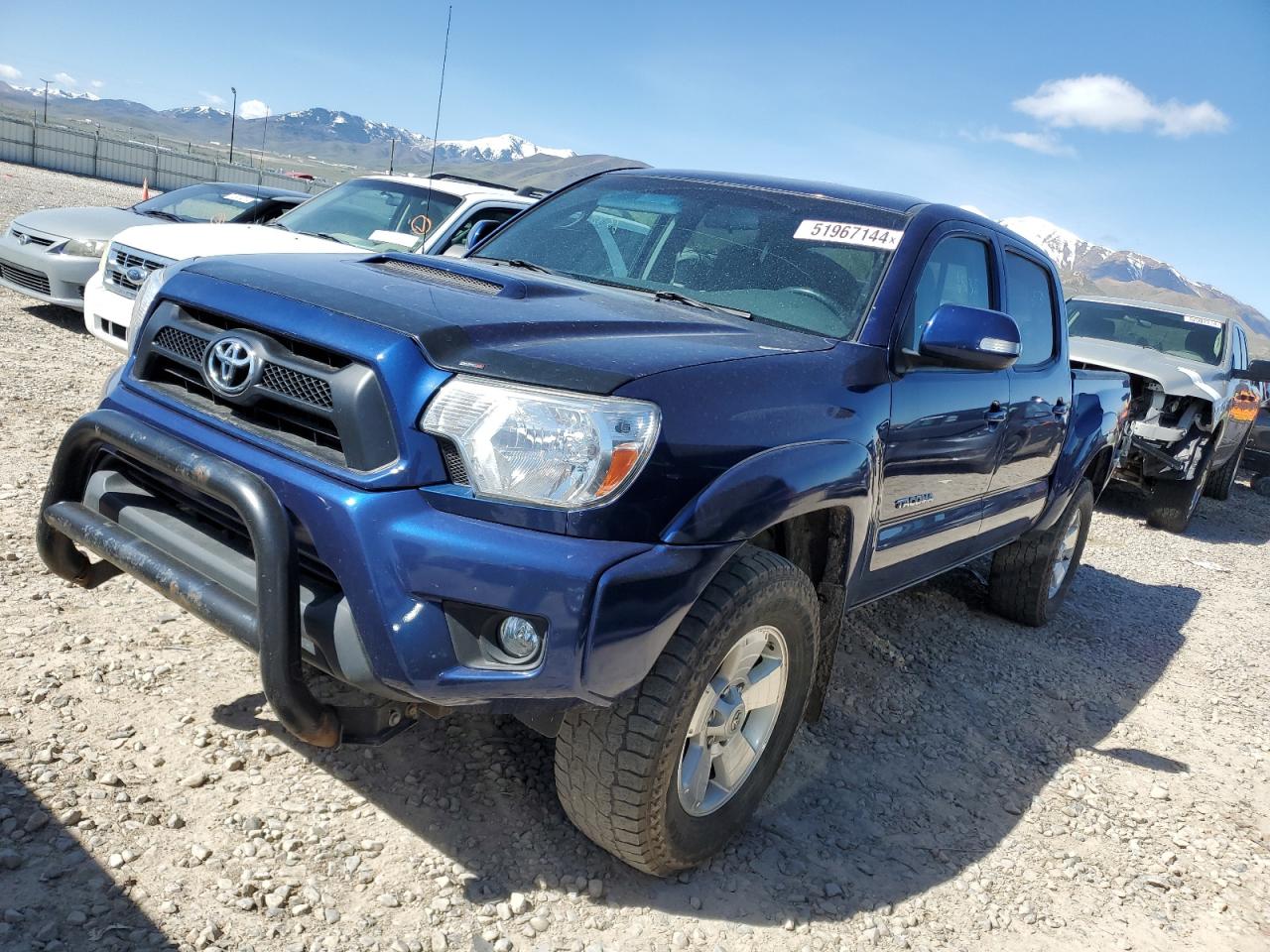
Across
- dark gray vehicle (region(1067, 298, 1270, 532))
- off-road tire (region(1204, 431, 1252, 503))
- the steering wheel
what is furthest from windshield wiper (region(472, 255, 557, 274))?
off-road tire (region(1204, 431, 1252, 503))

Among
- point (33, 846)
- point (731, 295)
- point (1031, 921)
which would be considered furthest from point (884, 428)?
point (33, 846)

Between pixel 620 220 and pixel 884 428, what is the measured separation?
4.25ft

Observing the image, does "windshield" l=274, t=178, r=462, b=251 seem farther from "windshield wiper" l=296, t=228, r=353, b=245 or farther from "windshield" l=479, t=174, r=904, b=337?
"windshield" l=479, t=174, r=904, b=337

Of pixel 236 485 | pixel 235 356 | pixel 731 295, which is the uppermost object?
pixel 731 295

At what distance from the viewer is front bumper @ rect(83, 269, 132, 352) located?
622 cm

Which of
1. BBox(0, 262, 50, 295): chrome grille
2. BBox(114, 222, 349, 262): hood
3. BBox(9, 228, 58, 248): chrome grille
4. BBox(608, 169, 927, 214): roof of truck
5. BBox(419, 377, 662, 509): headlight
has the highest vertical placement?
BBox(608, 169, 927, 214): roof of truck

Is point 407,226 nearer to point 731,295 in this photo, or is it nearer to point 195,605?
point 731,295

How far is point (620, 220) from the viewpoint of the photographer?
3621 mm

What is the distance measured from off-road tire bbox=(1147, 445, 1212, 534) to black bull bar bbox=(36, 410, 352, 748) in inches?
328

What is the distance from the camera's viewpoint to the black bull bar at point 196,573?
6.79ft

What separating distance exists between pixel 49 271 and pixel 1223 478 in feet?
37.2

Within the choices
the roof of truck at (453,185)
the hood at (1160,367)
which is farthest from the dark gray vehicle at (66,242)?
the hood at (1160,367)

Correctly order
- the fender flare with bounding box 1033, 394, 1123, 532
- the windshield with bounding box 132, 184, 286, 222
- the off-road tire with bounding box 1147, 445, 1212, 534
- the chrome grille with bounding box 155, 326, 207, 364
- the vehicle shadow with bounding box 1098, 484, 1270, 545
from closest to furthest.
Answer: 1. the chrome grille with bounding box 155, 326, 207, 364
2. the fender flare with bounding box 1033, 394, 1123, 532
3. the off-road tire with bounding box 1147, 445, 1212, 534
4. the windshield with bounding box 132, 184, 286, 222
5. the vehicle shadow with bounding box 1098, 484, 1270, 545

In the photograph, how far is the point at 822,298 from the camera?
10.4 feet
